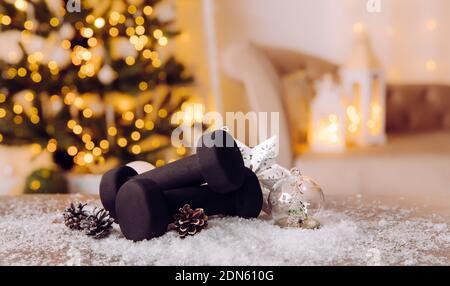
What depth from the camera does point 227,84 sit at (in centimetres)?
314

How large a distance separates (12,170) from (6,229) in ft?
5.58

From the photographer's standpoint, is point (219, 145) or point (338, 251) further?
point (219, 145)

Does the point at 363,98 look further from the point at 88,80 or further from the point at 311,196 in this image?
the point at 311,196

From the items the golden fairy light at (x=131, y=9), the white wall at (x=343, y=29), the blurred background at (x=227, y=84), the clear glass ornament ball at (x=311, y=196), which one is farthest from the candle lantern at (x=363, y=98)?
the clear glass ornament ball at (x=311, y=196)

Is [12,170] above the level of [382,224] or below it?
below

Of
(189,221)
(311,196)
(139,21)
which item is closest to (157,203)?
(189,221)

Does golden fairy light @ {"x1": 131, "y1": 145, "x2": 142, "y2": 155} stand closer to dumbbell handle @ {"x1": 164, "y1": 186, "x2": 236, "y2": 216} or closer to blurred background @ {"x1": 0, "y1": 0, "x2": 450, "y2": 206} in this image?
blurred background @ {"x1": 0, "y1": 0, "x2": 450, "y2": 206}

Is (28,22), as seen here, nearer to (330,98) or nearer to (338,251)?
(330,98)

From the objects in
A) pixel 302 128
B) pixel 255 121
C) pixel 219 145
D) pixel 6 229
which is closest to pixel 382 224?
pixel 219 145

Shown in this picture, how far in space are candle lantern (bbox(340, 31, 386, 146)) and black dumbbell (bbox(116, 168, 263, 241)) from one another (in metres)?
1.45

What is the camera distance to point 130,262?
942 mm

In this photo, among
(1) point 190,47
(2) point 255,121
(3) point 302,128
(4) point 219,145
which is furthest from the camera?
(1) point 190,47

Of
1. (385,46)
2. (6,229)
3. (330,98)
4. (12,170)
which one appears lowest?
(12,170)
